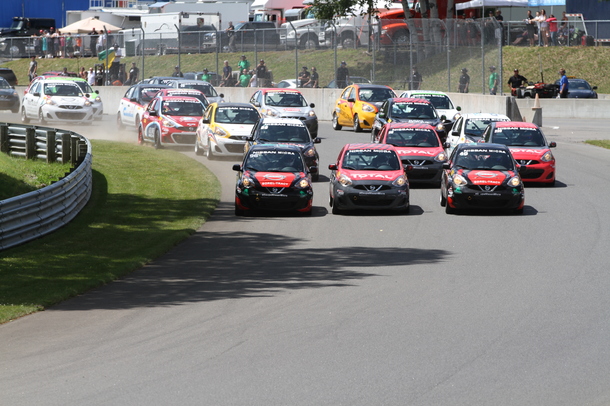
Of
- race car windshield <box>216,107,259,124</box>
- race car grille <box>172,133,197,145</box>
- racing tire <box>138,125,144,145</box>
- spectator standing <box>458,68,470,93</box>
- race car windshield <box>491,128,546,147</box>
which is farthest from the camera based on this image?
spectator standing <box>458,68,470,93</box>

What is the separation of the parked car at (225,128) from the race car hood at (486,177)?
29.5 feet

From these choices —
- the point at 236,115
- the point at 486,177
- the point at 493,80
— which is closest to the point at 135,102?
the point at 236,115

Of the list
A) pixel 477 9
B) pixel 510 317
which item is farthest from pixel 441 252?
pixel 477 9

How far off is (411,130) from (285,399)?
1712cm

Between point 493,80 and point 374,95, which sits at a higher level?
point 493,80

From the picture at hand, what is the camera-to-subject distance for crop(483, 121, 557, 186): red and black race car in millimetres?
23359

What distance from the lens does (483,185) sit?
19469mm

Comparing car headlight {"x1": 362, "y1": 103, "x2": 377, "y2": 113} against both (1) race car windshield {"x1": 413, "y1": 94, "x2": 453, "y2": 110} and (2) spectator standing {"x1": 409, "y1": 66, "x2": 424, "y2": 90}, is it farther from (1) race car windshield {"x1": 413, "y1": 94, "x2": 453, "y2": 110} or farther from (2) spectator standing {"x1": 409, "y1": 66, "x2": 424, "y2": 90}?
(2) spectator standing {"x1": 409, "y1": 66, "x2": 424, "y2": 90}

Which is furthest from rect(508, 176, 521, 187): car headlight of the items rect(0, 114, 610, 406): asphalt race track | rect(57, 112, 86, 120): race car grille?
rect(57, 112, 86, 120): race car grille

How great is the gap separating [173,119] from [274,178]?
11969mm

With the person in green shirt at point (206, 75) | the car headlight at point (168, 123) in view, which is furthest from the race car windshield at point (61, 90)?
the person in green shirt at point (206, 75)

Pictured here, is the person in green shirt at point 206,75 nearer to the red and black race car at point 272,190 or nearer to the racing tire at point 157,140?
the racing tire at point 157,140

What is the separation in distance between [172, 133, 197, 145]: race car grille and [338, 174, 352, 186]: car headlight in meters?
11.9

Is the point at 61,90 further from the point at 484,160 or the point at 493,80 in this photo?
the point at 484,160
